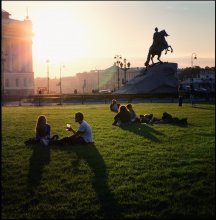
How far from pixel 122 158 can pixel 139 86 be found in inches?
1260

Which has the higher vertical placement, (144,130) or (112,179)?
(144,130)

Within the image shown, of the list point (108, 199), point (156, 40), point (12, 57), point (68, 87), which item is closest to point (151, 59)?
point (156, 40)

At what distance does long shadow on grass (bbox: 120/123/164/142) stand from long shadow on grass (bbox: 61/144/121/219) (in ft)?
8.46

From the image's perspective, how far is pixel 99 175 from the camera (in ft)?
27.9

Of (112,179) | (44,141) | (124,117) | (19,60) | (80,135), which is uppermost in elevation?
(19,60)

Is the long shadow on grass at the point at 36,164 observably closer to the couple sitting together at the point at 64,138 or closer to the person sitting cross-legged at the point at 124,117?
the couple sitting together at the point at 64,138

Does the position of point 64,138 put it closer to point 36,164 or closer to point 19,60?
point 36,164

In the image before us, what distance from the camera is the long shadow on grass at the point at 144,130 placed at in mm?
14030

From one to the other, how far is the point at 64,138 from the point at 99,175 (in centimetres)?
396

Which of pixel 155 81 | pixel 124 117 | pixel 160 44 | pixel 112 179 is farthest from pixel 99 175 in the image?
pixel 155 81

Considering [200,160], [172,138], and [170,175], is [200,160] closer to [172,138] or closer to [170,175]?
[170,175]

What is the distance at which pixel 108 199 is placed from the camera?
23.0 ft

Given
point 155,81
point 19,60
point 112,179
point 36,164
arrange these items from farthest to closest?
point 19,60, point 155,81, point 36,164, point 112,179

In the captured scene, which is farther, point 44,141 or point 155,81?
point 155,81
